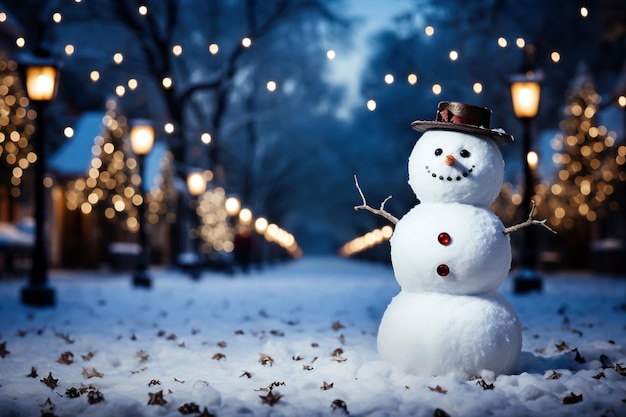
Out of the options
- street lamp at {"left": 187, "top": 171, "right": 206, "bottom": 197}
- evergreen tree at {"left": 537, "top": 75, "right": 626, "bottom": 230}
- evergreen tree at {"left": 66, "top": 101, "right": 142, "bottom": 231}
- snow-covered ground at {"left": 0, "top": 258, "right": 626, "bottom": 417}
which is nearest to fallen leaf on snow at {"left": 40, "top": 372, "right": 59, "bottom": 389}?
snow-covered ground at {"left": 0, "top": 258, "right": 626, "bottom": 417}

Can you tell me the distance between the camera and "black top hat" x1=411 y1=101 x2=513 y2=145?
246 inches

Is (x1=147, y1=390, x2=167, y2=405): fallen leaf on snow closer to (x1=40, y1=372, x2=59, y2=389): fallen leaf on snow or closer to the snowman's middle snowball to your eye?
(x1=40, y1=372, x2=59, y2=389): fallen leaf on snow

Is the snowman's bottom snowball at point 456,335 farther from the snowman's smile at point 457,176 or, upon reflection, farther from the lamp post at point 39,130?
the lamp post at point 39,130

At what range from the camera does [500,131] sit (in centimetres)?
631

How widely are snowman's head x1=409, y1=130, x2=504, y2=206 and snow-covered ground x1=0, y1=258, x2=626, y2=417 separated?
1413 mm

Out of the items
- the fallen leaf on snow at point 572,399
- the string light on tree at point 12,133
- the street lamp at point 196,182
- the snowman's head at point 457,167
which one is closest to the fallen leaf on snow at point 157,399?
the snowman's head at point 457,167

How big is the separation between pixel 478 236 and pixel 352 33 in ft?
70.0

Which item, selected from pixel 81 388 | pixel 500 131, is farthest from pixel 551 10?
pixel 81 388

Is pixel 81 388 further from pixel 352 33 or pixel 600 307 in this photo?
pixel 352 33

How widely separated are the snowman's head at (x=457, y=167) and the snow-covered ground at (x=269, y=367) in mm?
1413

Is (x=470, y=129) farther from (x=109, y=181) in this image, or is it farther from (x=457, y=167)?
(x=109, y=181)

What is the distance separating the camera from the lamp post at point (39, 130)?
13500 millimetres

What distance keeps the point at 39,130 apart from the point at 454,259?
9.65 metres

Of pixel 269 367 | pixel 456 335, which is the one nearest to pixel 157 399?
pixel 269 367
